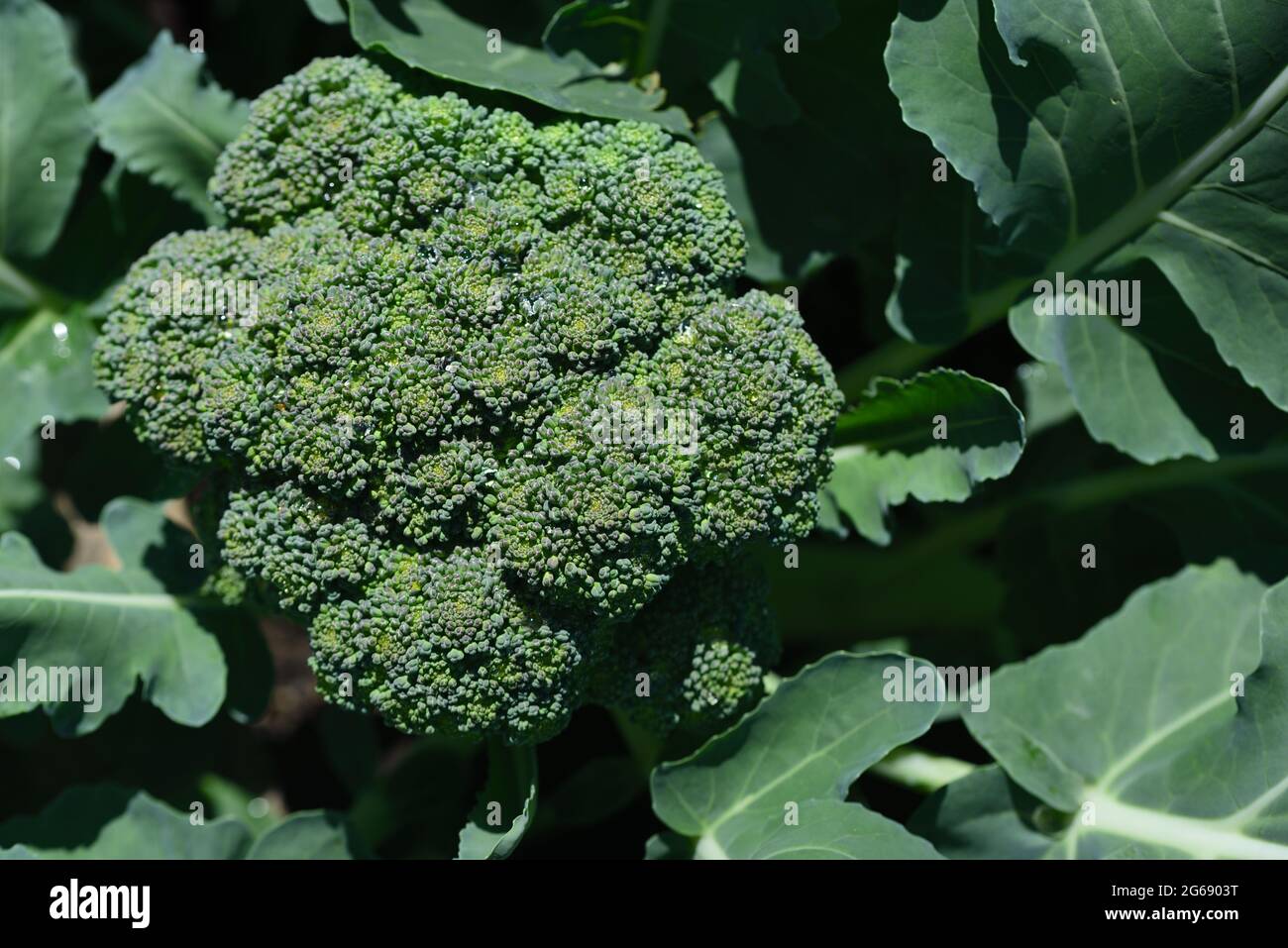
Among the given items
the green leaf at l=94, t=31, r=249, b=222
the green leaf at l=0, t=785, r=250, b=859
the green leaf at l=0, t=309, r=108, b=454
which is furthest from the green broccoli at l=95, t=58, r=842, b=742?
the green leaf at l=0, t=785, r=250, b=859

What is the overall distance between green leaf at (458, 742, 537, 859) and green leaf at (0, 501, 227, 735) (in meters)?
0.48

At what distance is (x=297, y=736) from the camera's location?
2.80 metres

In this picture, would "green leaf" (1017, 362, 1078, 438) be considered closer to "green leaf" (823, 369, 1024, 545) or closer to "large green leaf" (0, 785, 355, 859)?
"green leaf" (823, 369, 1024, 545)

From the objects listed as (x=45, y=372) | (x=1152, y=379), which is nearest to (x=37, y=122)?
(x=45, y=372)

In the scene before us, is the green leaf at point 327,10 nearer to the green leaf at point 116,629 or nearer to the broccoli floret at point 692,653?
the green leaf at point 116,629

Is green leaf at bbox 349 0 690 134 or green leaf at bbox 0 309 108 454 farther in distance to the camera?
green leaf at bbox 0 309 108 454

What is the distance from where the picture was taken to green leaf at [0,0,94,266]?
199cm

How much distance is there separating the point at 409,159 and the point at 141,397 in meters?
0.57

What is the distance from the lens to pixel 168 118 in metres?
1.94

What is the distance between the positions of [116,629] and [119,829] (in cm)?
42

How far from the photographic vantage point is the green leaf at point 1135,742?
5.98ft

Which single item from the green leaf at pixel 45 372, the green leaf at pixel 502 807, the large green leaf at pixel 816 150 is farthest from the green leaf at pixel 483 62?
the green leaf at pixel 502 807
